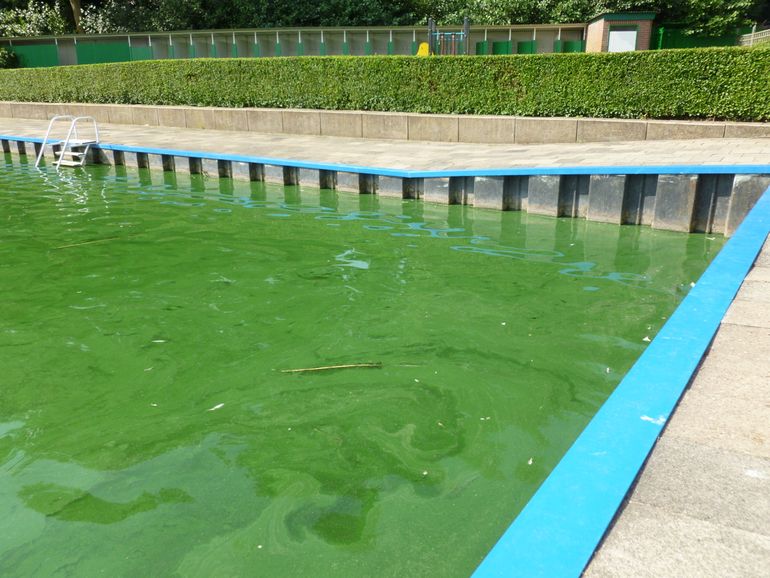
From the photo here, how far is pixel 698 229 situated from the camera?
29.2 feet

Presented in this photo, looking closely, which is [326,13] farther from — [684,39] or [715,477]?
[715,477]

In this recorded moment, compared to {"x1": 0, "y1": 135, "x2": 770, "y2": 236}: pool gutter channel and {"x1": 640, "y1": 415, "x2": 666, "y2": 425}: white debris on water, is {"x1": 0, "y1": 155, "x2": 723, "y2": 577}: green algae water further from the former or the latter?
{"x1": 640, "y1": 415, "x2": 666, "y2": 425}: white debris on water

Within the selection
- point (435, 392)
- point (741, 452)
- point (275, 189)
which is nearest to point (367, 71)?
point (275, 189)

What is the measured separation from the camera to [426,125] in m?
14.3

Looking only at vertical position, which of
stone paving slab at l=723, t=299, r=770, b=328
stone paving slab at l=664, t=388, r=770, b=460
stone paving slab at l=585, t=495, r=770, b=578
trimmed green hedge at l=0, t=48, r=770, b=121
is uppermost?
trimmed green hedge at l=0, t=48, r=770, b=121

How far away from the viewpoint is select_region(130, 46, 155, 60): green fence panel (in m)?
29.8

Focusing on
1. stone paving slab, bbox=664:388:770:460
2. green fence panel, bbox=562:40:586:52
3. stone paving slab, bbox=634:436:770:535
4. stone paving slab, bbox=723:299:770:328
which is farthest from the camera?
green fence panel, bbox=562:40:586:52

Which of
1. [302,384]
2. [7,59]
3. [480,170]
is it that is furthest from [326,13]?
[302,384]

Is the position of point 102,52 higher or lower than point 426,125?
higher

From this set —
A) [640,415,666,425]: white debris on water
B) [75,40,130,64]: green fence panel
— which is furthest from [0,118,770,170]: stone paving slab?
[75,40,130,64]: green fence panel

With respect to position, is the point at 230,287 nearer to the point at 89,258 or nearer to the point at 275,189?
the point at 89,258

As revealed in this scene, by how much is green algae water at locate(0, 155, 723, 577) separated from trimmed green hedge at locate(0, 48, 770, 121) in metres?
4.17

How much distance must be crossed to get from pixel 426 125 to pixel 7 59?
78.3ft

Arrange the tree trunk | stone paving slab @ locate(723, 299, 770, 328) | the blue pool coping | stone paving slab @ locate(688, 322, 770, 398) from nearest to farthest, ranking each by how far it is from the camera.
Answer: stone paving slab @ locate(688, 322, 770, 398) < stone paving slab @ locate(723, 299, 770, 328) < the blue pool coping < the tree trunk
